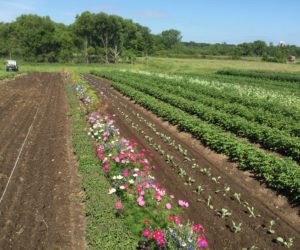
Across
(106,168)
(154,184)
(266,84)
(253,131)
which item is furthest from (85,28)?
(154,184)

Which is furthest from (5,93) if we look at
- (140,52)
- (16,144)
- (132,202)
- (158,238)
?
(140,52)

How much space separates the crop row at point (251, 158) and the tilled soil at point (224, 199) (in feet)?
0.87

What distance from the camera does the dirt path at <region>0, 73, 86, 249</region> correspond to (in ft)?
23.8

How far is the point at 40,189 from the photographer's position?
942cm

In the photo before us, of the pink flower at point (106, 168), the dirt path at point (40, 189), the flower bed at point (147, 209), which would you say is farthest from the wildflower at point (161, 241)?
the pink flower at point (106, 168)

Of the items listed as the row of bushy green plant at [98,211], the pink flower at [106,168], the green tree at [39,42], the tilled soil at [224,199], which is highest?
the green tree at [39,42]

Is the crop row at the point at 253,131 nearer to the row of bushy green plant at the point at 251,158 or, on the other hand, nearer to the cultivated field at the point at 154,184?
the cultivated field at the point at 154,184

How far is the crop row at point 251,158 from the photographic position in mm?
9023

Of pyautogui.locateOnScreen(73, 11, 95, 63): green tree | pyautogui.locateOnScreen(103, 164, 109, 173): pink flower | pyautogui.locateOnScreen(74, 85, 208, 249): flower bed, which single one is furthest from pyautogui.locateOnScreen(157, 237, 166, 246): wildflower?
pyautogui.locateOnScreen(73, 11, 95, 63): green tree

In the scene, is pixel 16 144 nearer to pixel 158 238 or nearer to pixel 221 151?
pixel 221 151

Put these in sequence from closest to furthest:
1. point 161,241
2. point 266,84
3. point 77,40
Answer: point 161,241 < point 266,84 < point 77,40

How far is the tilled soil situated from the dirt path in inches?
110

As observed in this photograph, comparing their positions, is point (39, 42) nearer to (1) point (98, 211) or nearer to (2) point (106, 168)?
(2) point (106, 168)

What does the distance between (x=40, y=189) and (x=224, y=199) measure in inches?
201
